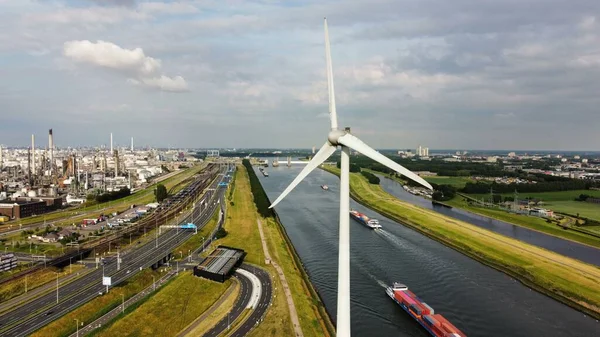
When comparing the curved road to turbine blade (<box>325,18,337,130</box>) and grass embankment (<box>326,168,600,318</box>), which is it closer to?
turbine blade (<box>325,18,337,130</box>)

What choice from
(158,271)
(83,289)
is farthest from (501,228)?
(83,289)

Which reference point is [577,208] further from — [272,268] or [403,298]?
[272,268]

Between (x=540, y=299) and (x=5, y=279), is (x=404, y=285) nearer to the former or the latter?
(x=540, y=299)

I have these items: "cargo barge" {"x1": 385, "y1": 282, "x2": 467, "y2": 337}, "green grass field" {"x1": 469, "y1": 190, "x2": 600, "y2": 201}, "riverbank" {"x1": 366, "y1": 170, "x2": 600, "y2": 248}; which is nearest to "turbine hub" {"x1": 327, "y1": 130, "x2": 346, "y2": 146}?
"cargo barge" {"x1": 385, "y1": 282, "x2": 467, "y2": 337}

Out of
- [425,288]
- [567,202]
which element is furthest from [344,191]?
[567,202]

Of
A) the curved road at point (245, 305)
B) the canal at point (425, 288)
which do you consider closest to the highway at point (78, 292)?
the curved road at point (245, 305)
